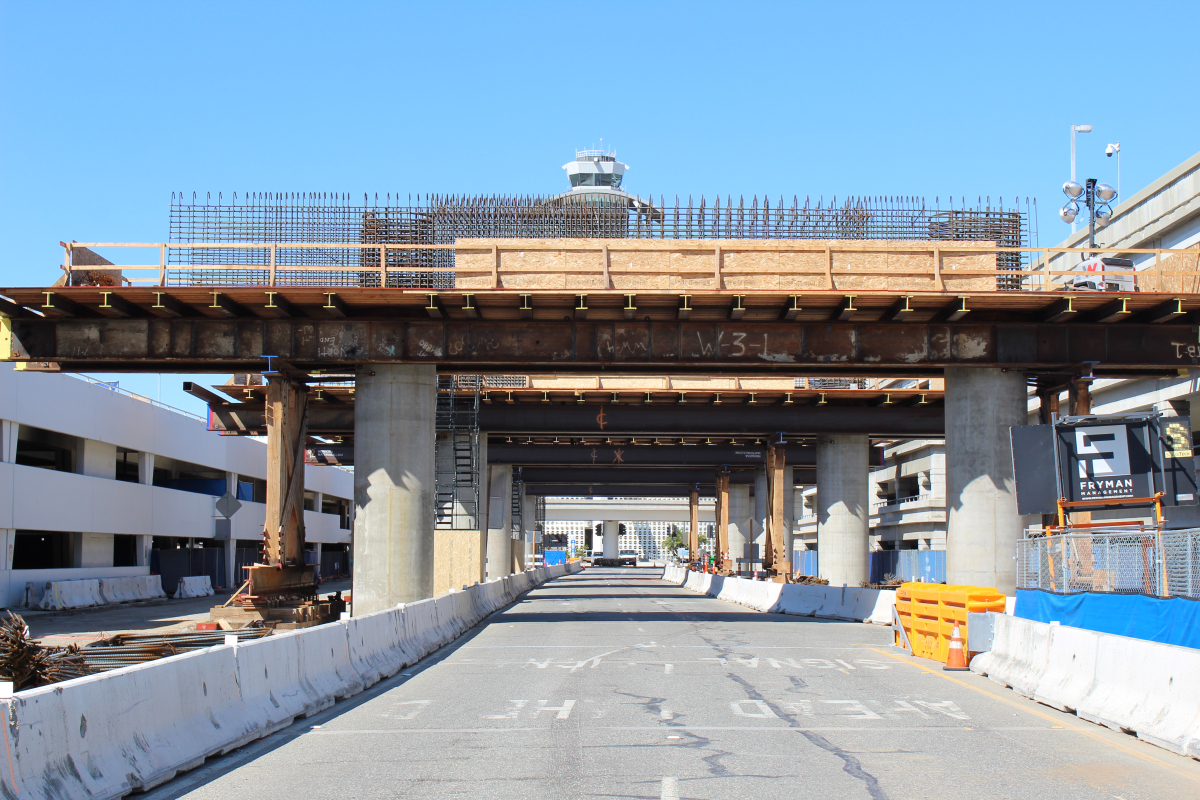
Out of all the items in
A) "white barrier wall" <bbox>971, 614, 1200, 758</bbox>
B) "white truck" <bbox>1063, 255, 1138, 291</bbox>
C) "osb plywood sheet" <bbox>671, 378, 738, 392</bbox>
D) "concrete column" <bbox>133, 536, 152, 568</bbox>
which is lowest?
"white barrier wall" <bbox>971, 614, 1200, 758</bbox>

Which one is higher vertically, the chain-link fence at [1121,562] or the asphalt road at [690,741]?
the chain-link fence at [1121,562]

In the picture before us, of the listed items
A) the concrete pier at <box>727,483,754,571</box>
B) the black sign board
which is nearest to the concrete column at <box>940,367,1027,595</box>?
the black sign board

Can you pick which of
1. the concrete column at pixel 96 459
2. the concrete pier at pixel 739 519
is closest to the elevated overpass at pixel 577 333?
the concrete column at pixel 96 459

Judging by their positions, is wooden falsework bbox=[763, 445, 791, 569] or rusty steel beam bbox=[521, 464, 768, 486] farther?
rusty steel beam bbox=[521, 464, 768, 486]

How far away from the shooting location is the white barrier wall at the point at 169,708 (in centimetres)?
732

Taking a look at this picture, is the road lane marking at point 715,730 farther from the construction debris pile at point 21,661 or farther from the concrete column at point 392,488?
the concrete column at point 392,488

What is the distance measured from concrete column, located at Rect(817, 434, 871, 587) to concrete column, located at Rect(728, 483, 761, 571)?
31.9m

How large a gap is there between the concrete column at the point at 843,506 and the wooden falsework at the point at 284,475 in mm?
25076

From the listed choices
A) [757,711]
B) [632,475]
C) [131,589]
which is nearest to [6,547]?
[131,589]

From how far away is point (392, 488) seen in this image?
24812 mm

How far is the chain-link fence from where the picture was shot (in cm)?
1470

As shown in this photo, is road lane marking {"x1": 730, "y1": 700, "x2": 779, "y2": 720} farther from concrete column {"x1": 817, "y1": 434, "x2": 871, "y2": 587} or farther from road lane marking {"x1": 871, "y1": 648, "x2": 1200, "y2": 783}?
concrete column {"x1": 817, "y1": 434, "x2": 871, "y2": 587}

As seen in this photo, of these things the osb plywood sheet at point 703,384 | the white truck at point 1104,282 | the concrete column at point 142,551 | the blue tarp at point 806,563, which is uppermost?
the white truck at point 1104,282

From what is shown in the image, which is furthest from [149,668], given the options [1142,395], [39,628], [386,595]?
[1142,395]
